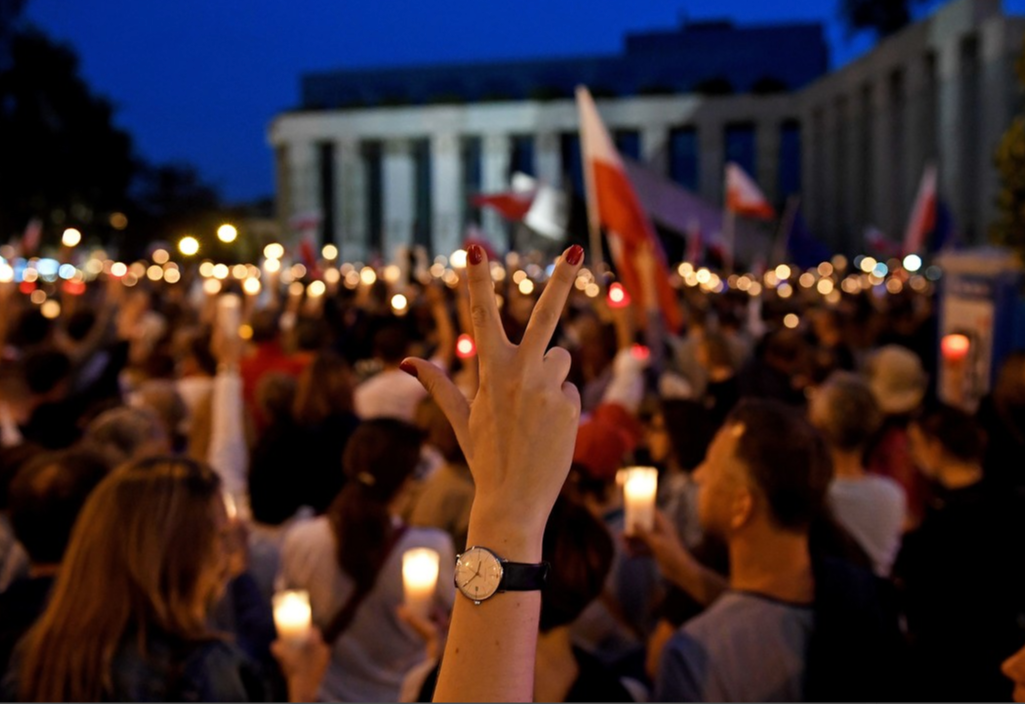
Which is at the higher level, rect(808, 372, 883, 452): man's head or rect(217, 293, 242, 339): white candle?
rect(217, 293, 242, 339): white candle

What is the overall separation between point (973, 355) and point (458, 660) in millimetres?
9555

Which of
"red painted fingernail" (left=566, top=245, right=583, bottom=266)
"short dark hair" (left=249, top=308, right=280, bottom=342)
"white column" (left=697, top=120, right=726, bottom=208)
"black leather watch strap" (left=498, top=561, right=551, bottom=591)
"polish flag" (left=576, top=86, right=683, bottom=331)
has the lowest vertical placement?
"black leather watch strap" (left=498, top=561, right=551, bottom=591)

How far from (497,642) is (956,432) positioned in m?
3.56

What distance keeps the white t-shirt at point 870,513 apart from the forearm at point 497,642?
332 centimetres

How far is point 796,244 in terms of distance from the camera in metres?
21.4

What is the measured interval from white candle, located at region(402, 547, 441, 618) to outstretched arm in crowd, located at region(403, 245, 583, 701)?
5.19ft

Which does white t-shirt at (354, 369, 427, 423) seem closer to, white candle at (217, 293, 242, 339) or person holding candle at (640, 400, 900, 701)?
white candle at (217, 293, 242, 339)

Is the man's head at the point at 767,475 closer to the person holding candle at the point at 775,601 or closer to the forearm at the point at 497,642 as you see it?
the person holding candle at the point at 775,601

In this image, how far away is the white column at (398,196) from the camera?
5100cm

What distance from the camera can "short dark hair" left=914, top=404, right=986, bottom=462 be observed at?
4.75m

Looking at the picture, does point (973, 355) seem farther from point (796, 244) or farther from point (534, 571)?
point (796, 244)

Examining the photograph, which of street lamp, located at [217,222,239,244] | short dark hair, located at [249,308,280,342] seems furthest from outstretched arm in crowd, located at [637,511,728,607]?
short dark hair, located at [249,308,280,342]

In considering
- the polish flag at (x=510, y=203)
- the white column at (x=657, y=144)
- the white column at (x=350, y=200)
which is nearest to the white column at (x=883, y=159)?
the white column at (x=657, y=144)

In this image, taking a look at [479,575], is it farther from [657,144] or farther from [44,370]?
[657,144]
